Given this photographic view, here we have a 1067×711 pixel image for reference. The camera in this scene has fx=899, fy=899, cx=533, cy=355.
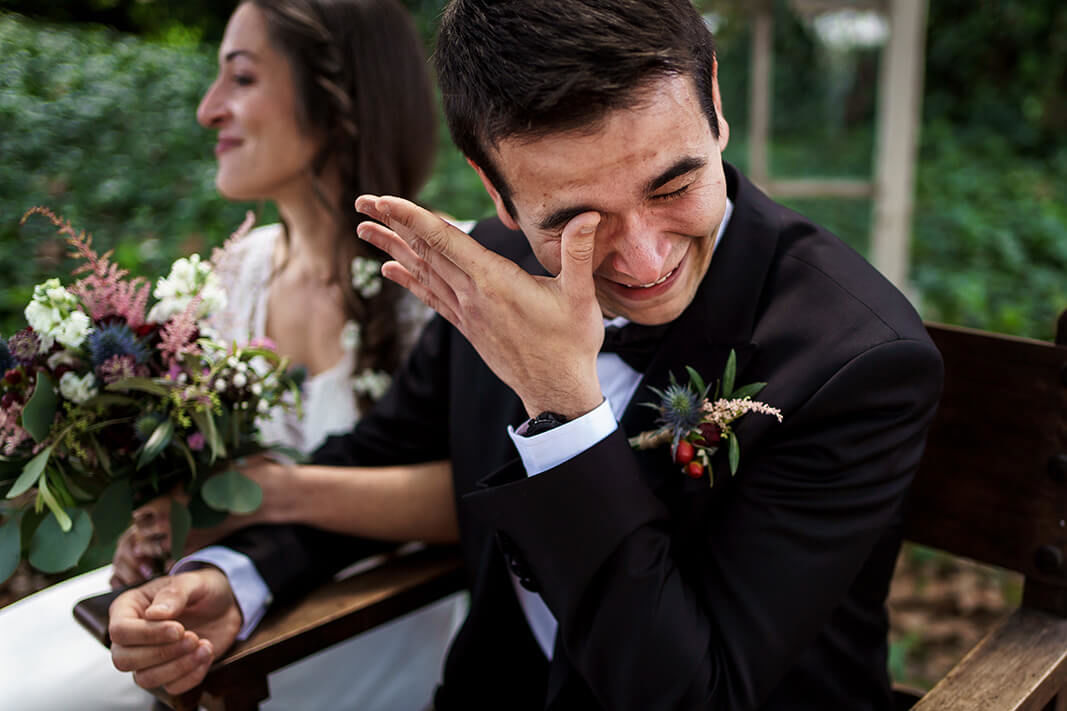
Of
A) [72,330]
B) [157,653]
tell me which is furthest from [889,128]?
[157,653]

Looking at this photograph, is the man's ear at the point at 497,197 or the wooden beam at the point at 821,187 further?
the wooden beam at the point at 821,187

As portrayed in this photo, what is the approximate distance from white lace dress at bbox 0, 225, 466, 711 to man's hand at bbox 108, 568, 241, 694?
40 cm

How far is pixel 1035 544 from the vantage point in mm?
1659

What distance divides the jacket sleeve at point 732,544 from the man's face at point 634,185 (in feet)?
0.91

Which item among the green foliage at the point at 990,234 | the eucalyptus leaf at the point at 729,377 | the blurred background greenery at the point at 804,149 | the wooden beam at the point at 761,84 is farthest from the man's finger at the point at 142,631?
the green foliage at the point at 990,234

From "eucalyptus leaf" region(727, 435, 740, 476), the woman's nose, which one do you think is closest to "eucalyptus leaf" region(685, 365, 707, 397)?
"eucalyptus leaf" region(727, 435, 740, 476)

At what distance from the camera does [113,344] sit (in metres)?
1.52

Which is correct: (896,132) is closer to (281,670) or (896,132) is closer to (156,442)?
(281,670)

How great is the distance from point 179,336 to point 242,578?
47 cm

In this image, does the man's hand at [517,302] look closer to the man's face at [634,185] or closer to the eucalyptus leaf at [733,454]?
the man's face at [634,185]

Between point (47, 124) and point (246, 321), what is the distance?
0.90 meters

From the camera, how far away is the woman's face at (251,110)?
2.33 m

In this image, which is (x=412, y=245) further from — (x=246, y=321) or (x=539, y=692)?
(x=246, y=321)

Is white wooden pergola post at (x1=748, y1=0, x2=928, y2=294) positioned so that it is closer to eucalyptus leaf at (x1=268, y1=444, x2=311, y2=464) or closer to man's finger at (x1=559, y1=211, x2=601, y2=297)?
eucalyptus leaf at (x1=268, y1=444, x2=311, y2=464)
